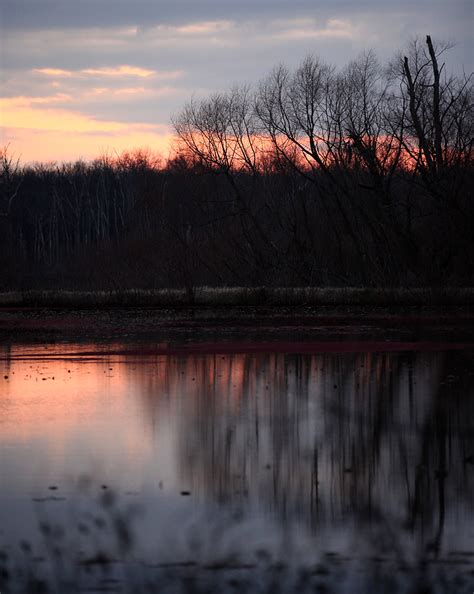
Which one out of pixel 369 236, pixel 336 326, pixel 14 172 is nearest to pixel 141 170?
pixel 14 172

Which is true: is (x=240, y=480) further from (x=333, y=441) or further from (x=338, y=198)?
(x=338, y=198)

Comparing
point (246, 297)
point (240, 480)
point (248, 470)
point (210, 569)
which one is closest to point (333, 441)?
point (248, 470)

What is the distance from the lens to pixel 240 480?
30.3ft

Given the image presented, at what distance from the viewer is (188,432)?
11578 millimetres

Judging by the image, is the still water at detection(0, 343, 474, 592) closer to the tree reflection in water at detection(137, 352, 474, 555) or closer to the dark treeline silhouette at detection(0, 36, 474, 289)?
the tree reflection in water at detection(137, 352, 474, 555)

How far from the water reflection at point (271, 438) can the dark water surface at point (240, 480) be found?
3cm

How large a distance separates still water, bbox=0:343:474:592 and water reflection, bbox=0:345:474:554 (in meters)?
0.03

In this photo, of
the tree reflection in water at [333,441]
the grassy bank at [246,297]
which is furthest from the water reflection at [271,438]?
the grassy bank at [246,297]

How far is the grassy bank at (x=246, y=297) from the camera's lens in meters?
39.7

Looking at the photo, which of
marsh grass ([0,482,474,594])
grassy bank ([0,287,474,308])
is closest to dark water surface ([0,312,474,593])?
marsh grass ([0,482,474,594])

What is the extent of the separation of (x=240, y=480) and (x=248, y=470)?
431 mm

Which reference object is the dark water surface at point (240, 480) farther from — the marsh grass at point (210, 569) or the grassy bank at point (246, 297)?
the grassy bank at point (246, 297)

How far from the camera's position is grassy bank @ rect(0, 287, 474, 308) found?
39.7m

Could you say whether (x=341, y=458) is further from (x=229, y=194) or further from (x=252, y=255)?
(x=229, y=194)
